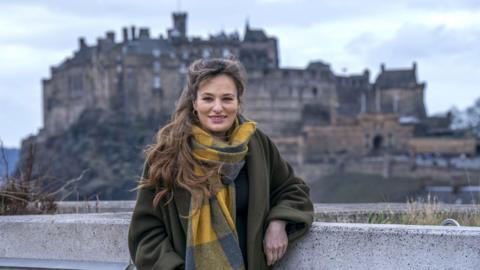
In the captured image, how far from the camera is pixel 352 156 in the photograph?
207ft

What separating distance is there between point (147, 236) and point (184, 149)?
1.63 ft

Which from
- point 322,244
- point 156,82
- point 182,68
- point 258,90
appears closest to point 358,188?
point 258,90

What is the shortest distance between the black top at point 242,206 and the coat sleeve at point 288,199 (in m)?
0.13

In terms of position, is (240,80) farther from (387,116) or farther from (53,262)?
(387,116)

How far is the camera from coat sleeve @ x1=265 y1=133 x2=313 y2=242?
4.20 m

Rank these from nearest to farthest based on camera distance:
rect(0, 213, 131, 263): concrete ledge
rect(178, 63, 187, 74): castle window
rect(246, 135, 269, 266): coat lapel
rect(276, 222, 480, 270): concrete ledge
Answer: rect(276, 222, 480, 270): concrete ledge < rect(246, 135, 269, 266): coat lapel < rect(0, 213, 131, 263): concrete ledge < rect(178, 63, 187, 74): castle window

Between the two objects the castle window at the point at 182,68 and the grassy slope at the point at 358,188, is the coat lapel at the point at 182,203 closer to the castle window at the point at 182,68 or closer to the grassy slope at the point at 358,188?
the grassy slope at the point at 358,188

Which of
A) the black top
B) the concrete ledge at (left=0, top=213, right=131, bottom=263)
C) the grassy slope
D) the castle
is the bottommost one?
the grassy slope

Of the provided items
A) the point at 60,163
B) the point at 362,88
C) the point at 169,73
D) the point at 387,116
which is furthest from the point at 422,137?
the point at 60,163

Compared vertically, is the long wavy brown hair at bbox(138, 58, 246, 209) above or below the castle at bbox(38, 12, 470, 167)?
below

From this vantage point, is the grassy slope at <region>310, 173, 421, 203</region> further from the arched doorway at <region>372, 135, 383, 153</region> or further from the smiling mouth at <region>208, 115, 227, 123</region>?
the smiling mouth at <region>208, 115, 227, 123</region>

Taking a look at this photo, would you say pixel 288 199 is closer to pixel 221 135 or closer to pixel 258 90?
pixel 221 135

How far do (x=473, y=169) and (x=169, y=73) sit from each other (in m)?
27.5

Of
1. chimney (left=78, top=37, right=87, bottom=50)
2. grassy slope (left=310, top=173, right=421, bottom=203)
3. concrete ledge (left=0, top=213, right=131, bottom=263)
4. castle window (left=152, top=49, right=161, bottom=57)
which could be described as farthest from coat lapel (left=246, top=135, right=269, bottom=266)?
chimney (left=78, top=37, right=87, bottom=50)
